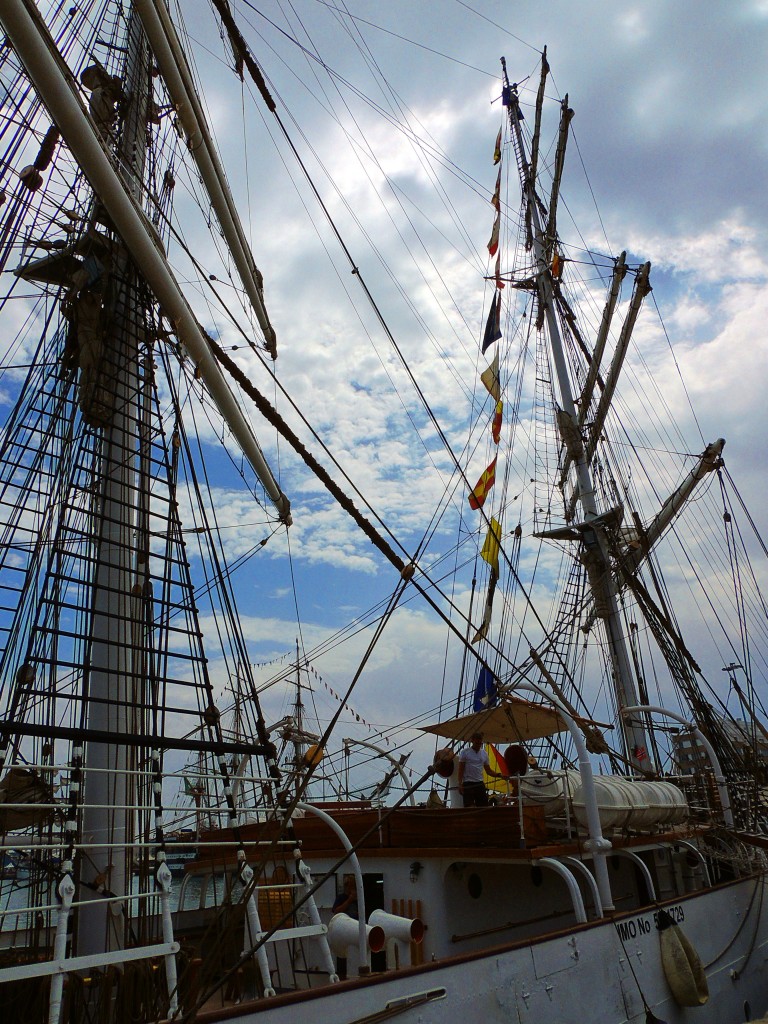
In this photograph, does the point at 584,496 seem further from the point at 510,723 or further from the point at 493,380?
the point at 510,723

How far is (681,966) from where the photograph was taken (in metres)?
8.85

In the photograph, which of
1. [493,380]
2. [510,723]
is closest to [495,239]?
[493,380]

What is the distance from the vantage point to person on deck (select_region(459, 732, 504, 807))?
10.4 m

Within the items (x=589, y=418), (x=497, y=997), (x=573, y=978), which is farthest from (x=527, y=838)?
(x=589, y=418)

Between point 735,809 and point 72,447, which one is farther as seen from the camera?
point 735,809

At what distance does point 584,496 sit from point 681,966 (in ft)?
51.5

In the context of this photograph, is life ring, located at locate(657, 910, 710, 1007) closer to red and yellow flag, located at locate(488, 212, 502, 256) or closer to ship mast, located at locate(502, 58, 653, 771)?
ship mast, located at locate(502, 58, 653, 771)

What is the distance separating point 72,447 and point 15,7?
206 inches

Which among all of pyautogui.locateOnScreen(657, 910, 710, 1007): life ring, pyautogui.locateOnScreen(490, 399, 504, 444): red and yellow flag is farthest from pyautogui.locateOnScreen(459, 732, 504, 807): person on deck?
pyautogui.locateOnScreen(490, 399, 504, 444): red and yellow flag

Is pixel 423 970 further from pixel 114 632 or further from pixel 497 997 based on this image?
pixel 114 632

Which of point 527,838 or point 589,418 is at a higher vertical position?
point 589,418

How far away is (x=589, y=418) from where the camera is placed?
24.9 meters

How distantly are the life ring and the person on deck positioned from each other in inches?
100

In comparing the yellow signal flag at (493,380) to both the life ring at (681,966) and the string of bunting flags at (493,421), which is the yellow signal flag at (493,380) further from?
the life ring at (681,966)
